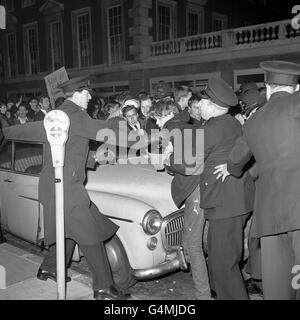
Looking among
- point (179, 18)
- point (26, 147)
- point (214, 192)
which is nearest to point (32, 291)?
point (26, 147)

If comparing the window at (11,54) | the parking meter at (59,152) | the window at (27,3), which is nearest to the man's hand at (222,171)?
the parking meter at (59,152)

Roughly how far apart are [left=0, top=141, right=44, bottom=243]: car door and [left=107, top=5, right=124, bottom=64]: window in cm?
1614

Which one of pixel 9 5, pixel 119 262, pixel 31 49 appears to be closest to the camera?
pixel 119 262

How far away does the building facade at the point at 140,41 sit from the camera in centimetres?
1667

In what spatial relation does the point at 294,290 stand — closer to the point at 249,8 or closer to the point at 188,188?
the point at 188,188

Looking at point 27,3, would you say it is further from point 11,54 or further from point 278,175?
point 278,175

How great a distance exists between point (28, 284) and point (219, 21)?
2207 centimetres

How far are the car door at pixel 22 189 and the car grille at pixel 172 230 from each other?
1.53m

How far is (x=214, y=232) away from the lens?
3285mm

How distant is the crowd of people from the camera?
2.76 m

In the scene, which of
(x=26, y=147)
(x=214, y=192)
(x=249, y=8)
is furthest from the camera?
(x=249, y=8)

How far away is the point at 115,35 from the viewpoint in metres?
20.6

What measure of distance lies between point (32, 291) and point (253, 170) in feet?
7.94

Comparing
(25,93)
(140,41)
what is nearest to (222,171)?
(140,41)
